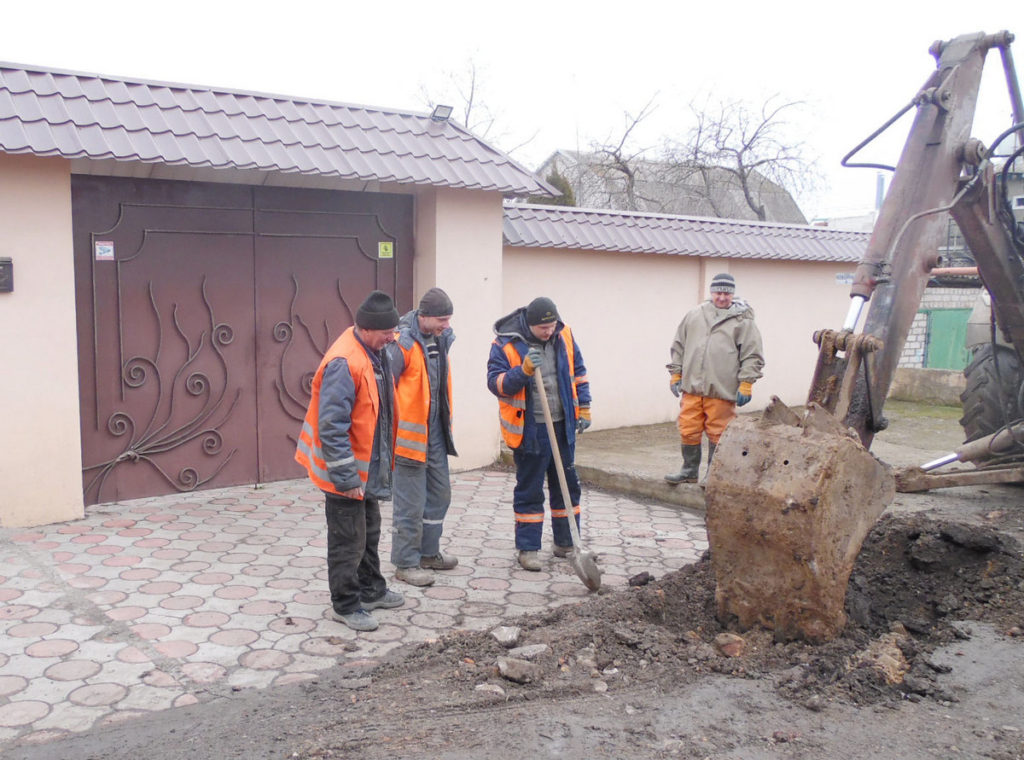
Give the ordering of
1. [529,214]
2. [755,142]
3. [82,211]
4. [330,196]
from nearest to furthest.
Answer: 1. [82,211]
2. [330,196]
3. [529,214]
4. [755,142]

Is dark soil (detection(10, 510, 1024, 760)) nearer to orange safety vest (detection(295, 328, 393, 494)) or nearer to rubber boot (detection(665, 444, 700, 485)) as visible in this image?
orange safety vest (detection(295, 328, 393, 494))

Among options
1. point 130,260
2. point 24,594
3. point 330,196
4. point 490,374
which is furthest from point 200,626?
point 330,196

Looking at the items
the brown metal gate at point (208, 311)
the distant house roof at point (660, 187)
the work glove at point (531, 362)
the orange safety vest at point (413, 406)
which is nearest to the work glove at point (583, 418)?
the work glove at point (531, 362)

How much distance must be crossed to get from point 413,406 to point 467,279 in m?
3.19

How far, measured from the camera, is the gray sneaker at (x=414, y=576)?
5246mm

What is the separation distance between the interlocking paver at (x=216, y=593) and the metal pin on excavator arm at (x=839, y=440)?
58.2 inches

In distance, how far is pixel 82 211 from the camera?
6.66 meters

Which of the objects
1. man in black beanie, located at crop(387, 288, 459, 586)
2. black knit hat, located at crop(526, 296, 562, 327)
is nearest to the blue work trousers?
man in black beanie, located at crop(387, 288, 459, 586)

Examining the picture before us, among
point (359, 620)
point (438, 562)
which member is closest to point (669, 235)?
point (438, 562)

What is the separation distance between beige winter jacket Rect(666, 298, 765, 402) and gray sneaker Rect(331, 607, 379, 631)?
334 cm

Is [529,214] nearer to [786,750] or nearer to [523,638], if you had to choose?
[523,638]

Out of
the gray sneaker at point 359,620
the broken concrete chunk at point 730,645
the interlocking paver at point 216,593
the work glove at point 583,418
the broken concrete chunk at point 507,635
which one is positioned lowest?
the interlocking paver at point 216,593

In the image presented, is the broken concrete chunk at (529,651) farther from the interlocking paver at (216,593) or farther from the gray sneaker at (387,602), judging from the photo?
the gray sneaker at (387,602)

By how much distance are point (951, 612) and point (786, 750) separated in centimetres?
175
